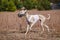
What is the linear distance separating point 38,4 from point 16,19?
24.2ft

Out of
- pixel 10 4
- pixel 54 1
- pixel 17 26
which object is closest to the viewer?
pixel 17 26

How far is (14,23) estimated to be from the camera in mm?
14016

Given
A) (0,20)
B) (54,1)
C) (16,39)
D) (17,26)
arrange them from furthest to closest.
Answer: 1. (54,1)
2. (0,20)
3. (17,26)
4. (16,39)

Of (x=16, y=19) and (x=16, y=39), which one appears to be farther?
(x=16, y=19)

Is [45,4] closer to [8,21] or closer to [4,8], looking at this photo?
[4,8]

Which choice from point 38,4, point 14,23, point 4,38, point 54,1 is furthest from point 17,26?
point 54,1

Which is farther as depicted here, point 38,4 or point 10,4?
point 38,4

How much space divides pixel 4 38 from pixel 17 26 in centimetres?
381

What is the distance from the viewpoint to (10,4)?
1958cm

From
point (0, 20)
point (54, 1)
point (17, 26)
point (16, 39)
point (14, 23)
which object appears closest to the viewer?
point (16, 39)

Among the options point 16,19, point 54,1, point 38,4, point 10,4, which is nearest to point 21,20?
point 16,19

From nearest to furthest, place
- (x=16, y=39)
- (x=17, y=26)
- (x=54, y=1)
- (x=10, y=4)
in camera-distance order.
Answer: (x=16, y=39)
(x=17, y=26)
(x=10, y=4)
(x=54, y=1)

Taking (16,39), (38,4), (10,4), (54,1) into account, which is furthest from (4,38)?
(54,1)

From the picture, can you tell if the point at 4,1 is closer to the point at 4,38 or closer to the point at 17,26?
the point at 17,26
